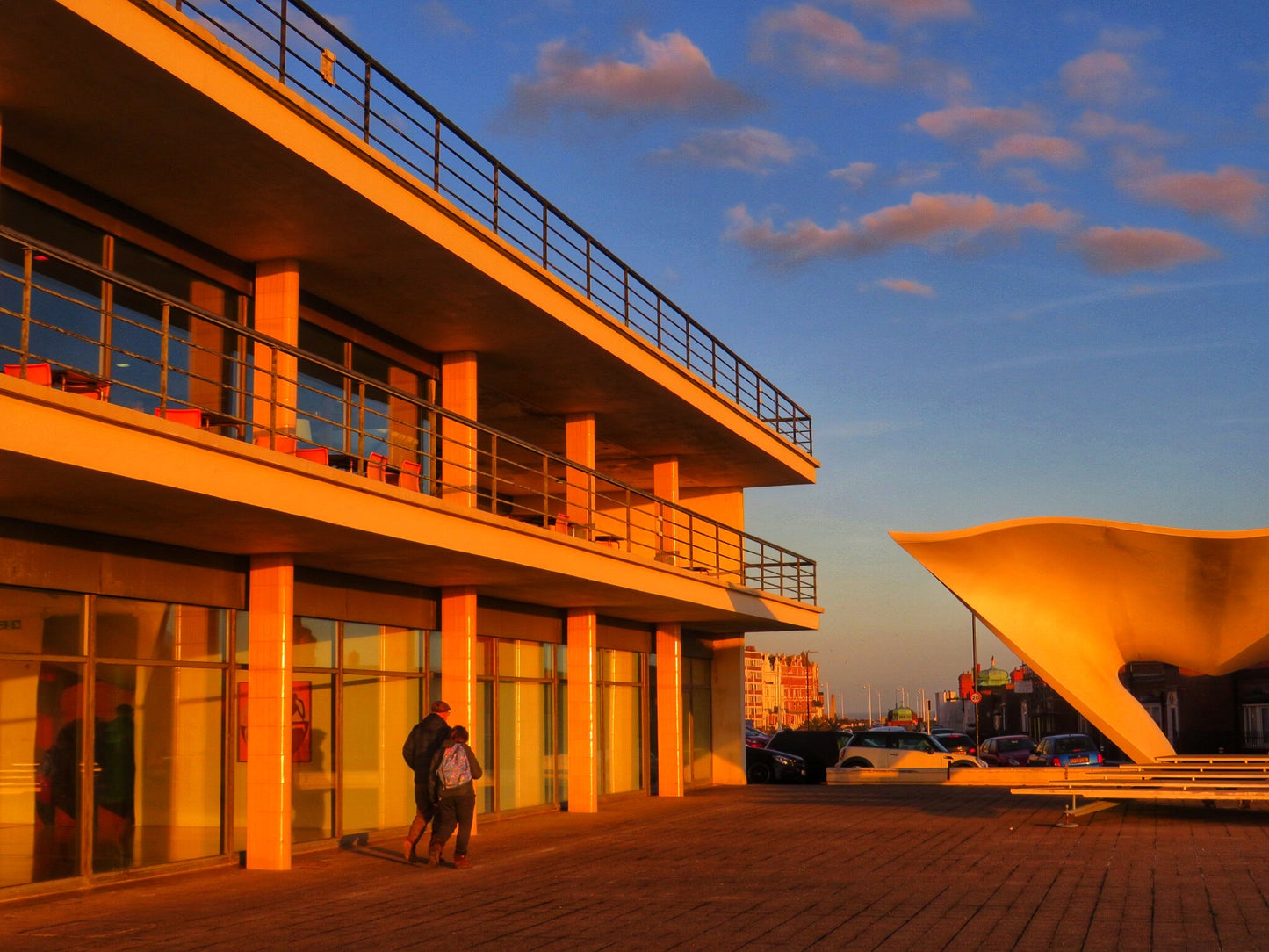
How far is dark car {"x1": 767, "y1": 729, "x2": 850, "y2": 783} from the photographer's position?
37312mm

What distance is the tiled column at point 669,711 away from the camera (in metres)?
27.7

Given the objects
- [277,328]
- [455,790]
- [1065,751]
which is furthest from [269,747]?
[1065,751]

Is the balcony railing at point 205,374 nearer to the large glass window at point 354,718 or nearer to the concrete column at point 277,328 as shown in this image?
the concrete column at point 277,328

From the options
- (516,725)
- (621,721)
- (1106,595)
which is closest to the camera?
(1106,595)

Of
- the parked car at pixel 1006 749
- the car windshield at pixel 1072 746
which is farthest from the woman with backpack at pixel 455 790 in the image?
the parked car at pixel 1006 749

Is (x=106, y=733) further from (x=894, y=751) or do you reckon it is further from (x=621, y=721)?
(x=894, y=751)

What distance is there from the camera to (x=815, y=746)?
37844 mm

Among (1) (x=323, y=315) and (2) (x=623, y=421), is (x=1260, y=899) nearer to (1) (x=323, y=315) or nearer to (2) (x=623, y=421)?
(1) (x=323, y=315)

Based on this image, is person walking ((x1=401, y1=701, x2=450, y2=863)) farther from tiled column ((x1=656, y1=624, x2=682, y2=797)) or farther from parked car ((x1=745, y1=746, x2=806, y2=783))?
parked car ((x1=745, y1=746, x2=806, y2=783))

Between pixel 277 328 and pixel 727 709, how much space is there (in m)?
18.0

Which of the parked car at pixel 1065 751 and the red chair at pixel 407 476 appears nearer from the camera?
the red chair at pixel 407 476

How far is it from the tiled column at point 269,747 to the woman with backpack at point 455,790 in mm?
1653

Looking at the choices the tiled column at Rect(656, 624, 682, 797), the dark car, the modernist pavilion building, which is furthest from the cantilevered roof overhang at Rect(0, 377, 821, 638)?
the dark car

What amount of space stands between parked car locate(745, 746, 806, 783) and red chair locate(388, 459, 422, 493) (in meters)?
18.4
